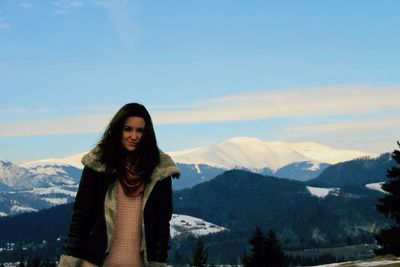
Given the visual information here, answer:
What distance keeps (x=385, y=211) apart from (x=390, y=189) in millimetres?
1956

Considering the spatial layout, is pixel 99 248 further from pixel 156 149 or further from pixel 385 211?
pixel 385 211

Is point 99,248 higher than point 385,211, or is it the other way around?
point 385,211

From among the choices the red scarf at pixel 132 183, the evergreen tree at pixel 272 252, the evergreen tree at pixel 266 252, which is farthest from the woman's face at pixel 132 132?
the evergreen tree at pixel 272 252

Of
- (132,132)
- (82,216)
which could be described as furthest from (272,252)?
(82,216)

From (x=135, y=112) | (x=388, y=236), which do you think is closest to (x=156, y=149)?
(x=135, y=112)

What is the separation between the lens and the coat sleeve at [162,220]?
7.31m

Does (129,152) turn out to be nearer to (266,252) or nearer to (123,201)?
(123,201)

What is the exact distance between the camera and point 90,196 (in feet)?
23.9

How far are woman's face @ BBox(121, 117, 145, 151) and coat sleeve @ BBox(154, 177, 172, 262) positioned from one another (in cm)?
60

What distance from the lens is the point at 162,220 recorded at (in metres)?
7.36

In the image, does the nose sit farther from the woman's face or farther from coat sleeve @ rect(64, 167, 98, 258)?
coat sleeve @ rect(64, 167, 98, 258)

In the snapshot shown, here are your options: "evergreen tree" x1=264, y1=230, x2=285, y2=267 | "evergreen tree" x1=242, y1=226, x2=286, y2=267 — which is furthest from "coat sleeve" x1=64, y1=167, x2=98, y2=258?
"evergreen tree" x1=264, y1=230, x2=285, y2=267

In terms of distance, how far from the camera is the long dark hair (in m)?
7.41

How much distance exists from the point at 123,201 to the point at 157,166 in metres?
0.61
